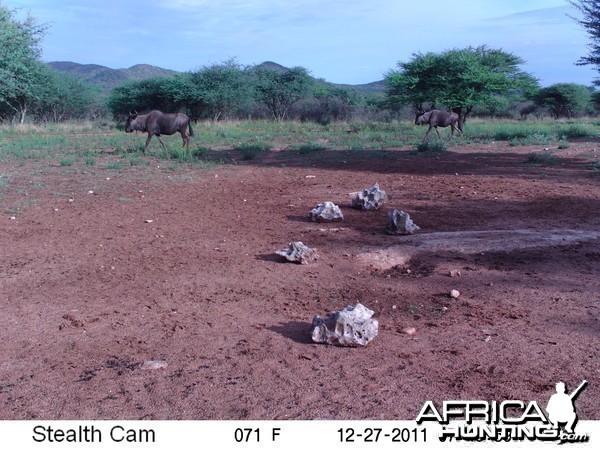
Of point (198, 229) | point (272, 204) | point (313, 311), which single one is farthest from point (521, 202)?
point (313, 311)

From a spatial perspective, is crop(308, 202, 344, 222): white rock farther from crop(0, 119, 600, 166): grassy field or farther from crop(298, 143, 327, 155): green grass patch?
crop(298, 143, 327, 155): green grass patch

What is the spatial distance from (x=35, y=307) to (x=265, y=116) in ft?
131

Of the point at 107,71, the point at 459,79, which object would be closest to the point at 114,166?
the point at 459,79

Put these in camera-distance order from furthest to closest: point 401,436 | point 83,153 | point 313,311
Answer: point 83,153 < point 313,311 < point 401,436

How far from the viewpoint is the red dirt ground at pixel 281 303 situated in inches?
157

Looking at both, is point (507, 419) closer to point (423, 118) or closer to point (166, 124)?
point (166, 124)

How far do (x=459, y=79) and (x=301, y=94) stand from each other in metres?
15.7

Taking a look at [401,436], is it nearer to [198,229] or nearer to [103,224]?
[198,229]

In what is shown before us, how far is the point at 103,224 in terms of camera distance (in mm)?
9180

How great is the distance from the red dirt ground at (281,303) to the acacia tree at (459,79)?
1968 cm

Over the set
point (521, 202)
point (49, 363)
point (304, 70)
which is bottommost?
point (49, 363)

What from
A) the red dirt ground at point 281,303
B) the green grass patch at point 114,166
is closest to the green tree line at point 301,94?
the green grass patch at point 114,166

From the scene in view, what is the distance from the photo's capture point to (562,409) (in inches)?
136

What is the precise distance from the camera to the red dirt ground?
3982mm
